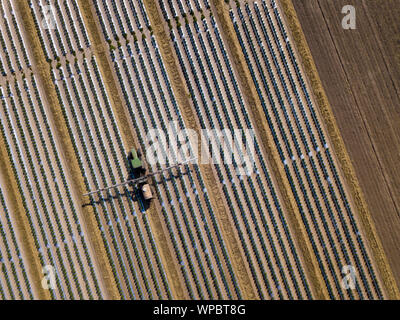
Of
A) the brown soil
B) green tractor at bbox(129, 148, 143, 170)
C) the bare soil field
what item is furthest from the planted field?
the bare soil field

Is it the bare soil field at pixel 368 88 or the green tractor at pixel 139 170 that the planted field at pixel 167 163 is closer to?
the green tractor at pixel 139 170

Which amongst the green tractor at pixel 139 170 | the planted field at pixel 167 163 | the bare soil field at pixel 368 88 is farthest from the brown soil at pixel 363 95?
the green tractor at pixel 139 170

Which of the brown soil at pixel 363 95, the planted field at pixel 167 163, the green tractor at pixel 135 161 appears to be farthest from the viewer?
the brown soil at pixel 363 95

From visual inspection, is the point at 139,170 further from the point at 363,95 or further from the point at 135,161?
the point at 363,95

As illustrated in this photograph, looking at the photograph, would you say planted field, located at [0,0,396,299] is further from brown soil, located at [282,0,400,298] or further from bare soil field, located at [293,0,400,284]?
bare soil field, located at [293,0,400,284]

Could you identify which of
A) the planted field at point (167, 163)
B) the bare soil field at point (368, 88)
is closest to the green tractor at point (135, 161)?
the planted field at point (167, 163)

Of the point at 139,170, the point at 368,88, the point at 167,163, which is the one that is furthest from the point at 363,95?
the point at 139,170

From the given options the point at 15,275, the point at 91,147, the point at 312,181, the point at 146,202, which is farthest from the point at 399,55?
the point at 15,275

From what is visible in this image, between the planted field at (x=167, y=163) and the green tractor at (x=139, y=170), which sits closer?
the green tractor at (x=139, y=170)

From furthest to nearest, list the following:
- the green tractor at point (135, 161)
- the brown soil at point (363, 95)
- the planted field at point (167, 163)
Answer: the brown soil at point (363, 95) → the planted field at point (167, 163) → the green tractor at point (135, 161)
